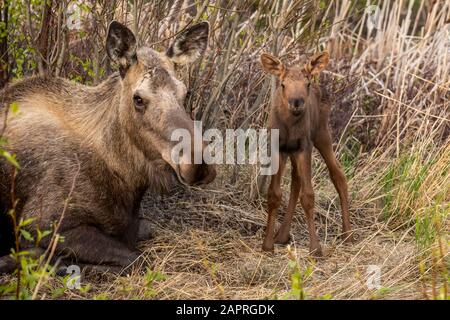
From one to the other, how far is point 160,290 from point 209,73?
2685 mm

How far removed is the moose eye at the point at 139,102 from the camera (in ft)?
19.1

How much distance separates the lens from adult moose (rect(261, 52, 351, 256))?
20.1ft

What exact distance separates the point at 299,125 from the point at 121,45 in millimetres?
1542

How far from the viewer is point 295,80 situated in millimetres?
6137

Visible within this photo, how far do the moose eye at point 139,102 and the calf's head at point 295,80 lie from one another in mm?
1087

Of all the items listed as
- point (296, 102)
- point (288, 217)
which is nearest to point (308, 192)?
point (288, 217)

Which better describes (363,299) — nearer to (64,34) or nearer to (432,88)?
(64,34)

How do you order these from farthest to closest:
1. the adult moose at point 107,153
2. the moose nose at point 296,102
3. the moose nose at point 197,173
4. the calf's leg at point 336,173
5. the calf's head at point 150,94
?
the calf's leg at point 336,173, the moose nose at point 296,102, the adult moose at point 107,153, the calf's head at point 150,94, the moose nose at point 197,173

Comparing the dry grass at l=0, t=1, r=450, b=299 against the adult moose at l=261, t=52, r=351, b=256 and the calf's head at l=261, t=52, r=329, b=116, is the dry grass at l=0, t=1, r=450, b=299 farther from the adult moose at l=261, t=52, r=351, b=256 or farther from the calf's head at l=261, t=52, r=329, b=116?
the calf's head at l=261, t=52, r=329, b=116

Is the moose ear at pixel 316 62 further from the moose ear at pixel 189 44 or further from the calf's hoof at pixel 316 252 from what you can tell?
the calf's hoof at pixel 316 252

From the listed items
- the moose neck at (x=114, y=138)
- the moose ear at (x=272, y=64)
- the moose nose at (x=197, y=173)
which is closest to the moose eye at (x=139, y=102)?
the moose neck at (x=114, y=138)

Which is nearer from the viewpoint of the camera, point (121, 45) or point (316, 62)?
point (121, 45)

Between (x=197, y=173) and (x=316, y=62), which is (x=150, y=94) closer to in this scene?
(x=197, y=173)

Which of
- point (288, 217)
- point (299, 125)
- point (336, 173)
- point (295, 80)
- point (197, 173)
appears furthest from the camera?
point (336, 173)
